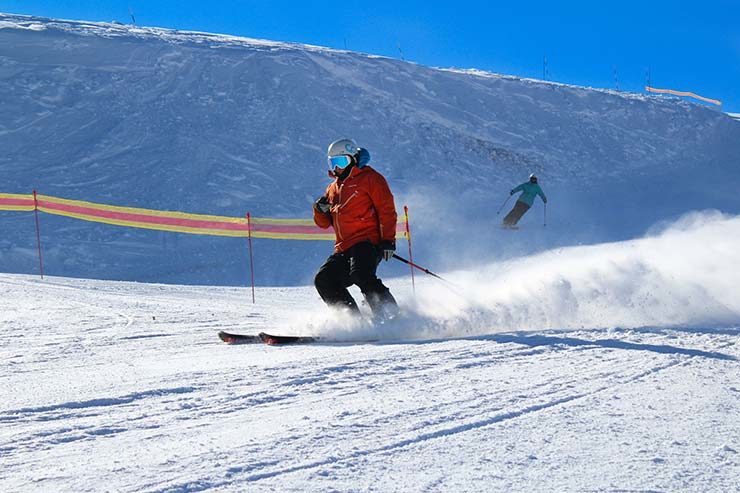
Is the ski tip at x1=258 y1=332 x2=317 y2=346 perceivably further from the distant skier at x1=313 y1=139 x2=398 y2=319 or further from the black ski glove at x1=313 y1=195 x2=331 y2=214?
the black ski glove at x1=313 y1=195 x2=331 y2=214

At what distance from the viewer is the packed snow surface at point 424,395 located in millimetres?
2926

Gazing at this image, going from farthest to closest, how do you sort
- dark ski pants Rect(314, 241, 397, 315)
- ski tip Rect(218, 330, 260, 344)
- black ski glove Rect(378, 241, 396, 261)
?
black ski glove Rect(378, 241, 396, 261) → dark ski pants Rect(314, 241, 397, 315) → ski tip Rect(218, 330, 260, 344)

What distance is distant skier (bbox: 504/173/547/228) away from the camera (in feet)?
72.3

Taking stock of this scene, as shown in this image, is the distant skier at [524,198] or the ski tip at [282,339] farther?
the distant skier at [524,198]

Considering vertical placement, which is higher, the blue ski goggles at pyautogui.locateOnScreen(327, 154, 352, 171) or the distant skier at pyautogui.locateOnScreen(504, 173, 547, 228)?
the distant skier at pyautogui.locateOnScreen(504, 173, 547, 228)

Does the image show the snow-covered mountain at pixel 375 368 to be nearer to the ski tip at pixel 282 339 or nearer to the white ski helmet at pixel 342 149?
the ski tip at pixel 282 339

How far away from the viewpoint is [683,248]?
880cm

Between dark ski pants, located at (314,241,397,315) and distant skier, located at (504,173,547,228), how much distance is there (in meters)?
14.9

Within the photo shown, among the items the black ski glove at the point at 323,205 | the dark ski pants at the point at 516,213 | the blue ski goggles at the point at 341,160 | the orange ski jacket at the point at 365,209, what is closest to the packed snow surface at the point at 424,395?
the orange ski jacket at the point at 365,209

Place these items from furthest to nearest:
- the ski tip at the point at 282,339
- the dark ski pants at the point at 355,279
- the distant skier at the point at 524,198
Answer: the distant skier at the point at 524,198
the dark ski pants at the point at 355,279
the ski tip at the point at 282,339

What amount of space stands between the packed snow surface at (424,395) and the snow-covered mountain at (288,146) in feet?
40.5

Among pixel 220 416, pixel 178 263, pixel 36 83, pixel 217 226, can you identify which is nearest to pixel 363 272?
pixel 220 416

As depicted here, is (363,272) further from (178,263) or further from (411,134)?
(411,134)

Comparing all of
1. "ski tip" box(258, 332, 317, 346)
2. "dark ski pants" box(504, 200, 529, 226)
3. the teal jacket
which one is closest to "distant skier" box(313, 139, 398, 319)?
"ski tip" box(258, 332, 317, 346)
